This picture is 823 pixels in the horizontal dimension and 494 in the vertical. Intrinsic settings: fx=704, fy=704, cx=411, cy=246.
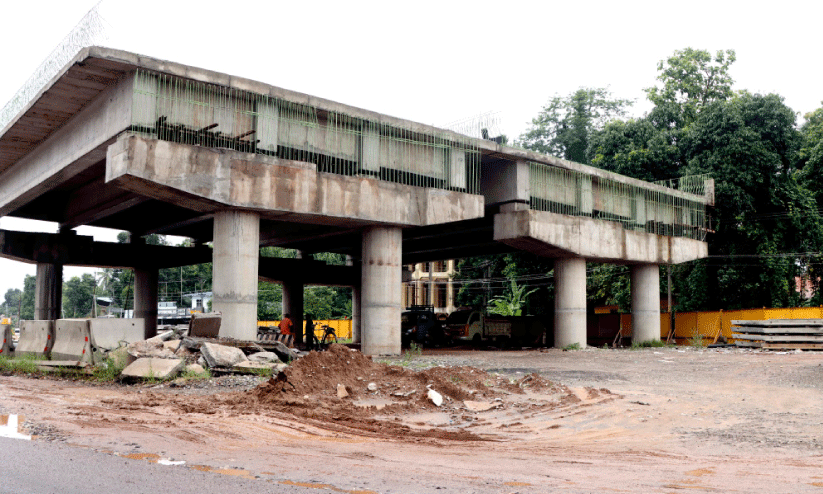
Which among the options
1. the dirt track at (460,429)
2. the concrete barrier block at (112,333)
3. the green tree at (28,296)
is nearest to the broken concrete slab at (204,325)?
the concrete barrier block at (112,333)

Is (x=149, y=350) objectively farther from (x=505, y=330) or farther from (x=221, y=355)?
(x=505, y=330)

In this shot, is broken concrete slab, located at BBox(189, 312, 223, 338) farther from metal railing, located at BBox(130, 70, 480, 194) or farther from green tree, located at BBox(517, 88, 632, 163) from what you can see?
green tree, located at BBox(517, 88, 632, 163)

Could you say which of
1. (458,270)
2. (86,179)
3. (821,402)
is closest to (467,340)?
(86,179)

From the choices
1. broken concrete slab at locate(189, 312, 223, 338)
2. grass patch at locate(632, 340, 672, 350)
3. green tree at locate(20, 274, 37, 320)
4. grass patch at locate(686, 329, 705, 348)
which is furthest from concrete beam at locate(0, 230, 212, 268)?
green tree at locate(20, 274, 37, 320)

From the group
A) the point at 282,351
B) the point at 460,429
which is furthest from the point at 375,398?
the point at 282,351

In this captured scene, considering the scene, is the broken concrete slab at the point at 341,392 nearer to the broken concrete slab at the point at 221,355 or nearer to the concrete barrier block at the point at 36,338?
the broken concrete slab at the point at 221,355

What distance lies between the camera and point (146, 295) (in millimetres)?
38094

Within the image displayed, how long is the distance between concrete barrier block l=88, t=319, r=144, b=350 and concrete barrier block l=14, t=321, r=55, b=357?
2.94 m

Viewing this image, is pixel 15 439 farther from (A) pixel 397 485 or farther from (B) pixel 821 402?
(B) pixel 821 402

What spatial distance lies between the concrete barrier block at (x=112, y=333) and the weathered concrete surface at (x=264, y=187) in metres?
4.24

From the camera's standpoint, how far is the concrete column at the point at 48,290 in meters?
33.7

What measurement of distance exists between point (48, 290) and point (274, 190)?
1755cm

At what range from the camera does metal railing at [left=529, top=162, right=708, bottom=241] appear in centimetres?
3147

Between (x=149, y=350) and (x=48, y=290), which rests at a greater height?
(x=48, y=290)
